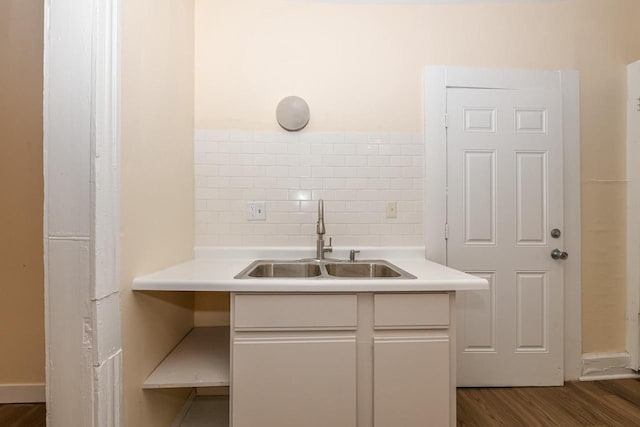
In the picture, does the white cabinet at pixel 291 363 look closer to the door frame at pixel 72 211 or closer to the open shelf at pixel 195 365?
the open shelf at pixel 195 365

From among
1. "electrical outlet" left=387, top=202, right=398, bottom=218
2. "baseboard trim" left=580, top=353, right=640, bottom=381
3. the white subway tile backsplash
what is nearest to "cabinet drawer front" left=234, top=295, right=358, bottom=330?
the white subway tile backsplash

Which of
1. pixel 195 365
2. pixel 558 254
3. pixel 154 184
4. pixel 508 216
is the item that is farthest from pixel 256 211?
pixel 558 254

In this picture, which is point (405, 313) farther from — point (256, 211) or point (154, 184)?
point (154, 184)

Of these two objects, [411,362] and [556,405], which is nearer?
[411,362]

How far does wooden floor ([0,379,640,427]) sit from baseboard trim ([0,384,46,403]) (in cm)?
4

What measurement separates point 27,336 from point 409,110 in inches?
109

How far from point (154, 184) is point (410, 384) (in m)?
1.42

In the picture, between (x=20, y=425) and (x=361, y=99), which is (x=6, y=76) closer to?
(x=20, y=425)

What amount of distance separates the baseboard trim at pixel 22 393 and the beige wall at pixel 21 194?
0.03 metres

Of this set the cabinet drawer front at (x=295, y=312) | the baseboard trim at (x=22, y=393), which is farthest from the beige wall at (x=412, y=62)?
the baseboard trim at (x=22, y=393)

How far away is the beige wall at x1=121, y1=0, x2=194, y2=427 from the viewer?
1.18 meters

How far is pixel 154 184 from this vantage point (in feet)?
4.59

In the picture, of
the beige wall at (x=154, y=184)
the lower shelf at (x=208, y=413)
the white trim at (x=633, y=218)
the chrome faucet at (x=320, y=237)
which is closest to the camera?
the beige wall at (x=154, y=184)

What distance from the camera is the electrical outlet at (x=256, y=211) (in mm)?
1936
